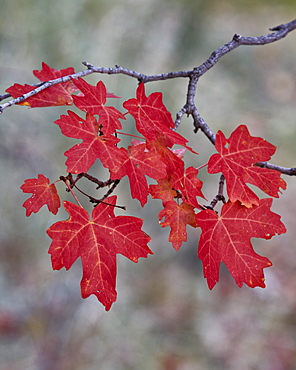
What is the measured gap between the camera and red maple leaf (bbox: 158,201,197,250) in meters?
0.66

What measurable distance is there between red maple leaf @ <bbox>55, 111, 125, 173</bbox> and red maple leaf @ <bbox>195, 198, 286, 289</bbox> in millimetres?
162

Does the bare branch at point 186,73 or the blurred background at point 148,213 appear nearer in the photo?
the bare branch at point 186,73

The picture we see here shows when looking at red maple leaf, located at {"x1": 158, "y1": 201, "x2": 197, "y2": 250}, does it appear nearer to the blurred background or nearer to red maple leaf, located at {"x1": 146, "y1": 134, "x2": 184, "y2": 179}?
red maple leaf, located at {"x1": 146, "y1": 134, "x2": 184, "y2": 179}

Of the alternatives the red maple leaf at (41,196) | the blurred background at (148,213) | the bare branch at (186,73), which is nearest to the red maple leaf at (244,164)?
the bare branch at (186,73)

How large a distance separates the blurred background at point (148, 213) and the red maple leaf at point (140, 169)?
72.3 inches

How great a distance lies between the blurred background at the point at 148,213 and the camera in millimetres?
2484

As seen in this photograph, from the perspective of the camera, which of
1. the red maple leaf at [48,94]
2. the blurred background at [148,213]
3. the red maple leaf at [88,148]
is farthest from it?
the blurred background at [148,213]

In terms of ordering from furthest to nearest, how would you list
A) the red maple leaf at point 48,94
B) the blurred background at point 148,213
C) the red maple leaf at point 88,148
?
the blurred background at point 148,213
the red maple leaf at point 48,94
the red maple leaf at point 88,148

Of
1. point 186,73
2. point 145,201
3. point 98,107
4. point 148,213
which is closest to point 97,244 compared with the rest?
point 145,201

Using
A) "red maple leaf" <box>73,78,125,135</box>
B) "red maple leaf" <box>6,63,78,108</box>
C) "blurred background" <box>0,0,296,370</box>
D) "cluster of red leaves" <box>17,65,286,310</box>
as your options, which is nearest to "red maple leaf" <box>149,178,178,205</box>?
"cluster of red leaves" <box>17,65,286,310</box>

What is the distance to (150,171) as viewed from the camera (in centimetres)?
63

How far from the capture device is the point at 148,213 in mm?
3014

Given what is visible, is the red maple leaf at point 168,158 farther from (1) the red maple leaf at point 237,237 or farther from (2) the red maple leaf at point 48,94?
(2) the red maple leaf at point 48,94

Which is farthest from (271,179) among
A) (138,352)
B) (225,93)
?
(225,93)
